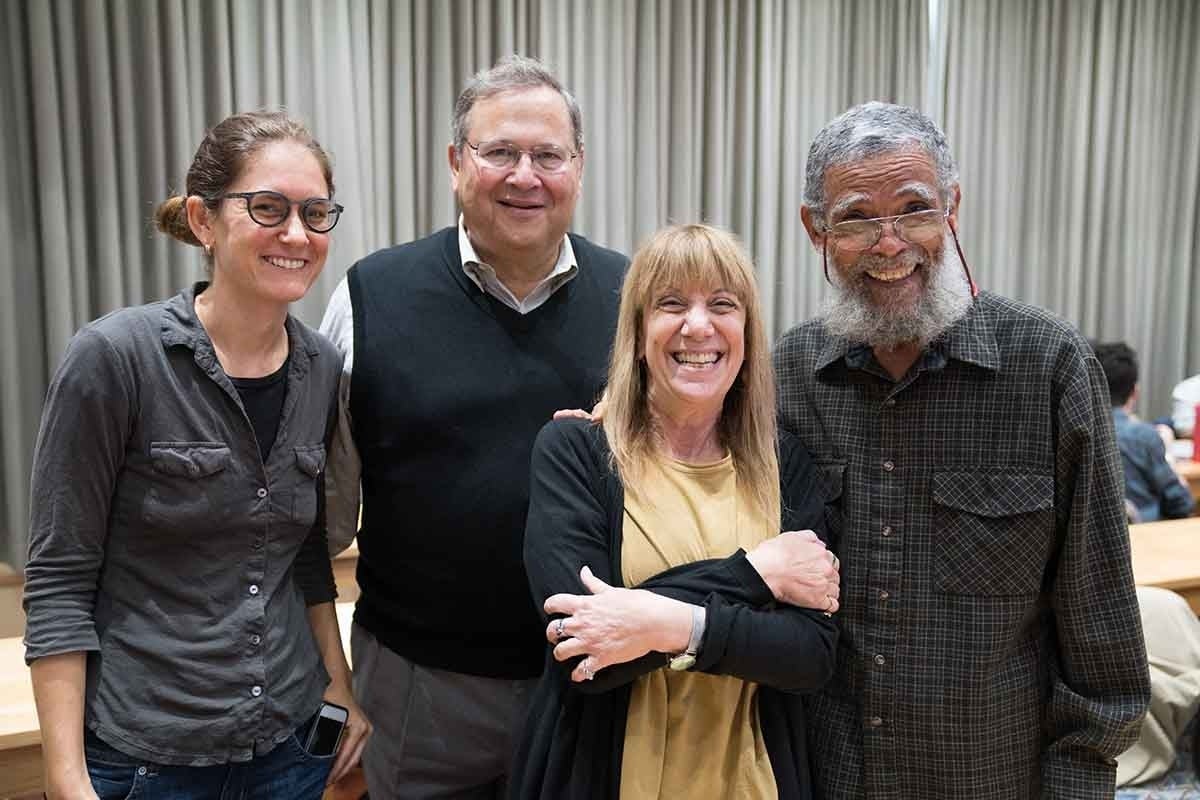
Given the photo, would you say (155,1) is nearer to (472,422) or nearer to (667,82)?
(667,82)

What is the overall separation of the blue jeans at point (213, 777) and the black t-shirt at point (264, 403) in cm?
45

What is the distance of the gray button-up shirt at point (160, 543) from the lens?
137 cm

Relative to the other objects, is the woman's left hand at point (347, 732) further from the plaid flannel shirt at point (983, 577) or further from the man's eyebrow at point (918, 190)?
the man's eyebrow at point (918, 190)

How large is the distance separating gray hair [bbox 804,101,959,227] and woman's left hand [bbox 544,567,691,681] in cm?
65

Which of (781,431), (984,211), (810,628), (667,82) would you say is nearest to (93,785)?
(810,628)

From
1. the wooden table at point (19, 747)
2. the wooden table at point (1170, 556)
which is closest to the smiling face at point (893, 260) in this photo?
the wooden table at point (19, 747)

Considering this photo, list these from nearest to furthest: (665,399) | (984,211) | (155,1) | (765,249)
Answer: (665,399) < (155,1) < (765,249) < (984,211)

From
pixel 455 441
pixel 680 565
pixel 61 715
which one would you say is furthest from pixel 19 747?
pixel 680 565

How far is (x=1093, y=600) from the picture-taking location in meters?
1.46

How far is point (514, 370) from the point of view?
1.77 m

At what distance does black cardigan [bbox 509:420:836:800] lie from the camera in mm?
1309

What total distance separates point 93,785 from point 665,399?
3.14ft

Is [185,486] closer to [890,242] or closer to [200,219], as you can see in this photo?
[200,219]

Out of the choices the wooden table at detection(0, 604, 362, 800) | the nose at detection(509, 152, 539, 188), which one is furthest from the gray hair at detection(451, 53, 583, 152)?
the wooden table at detection(0, 604, 362, 800)
